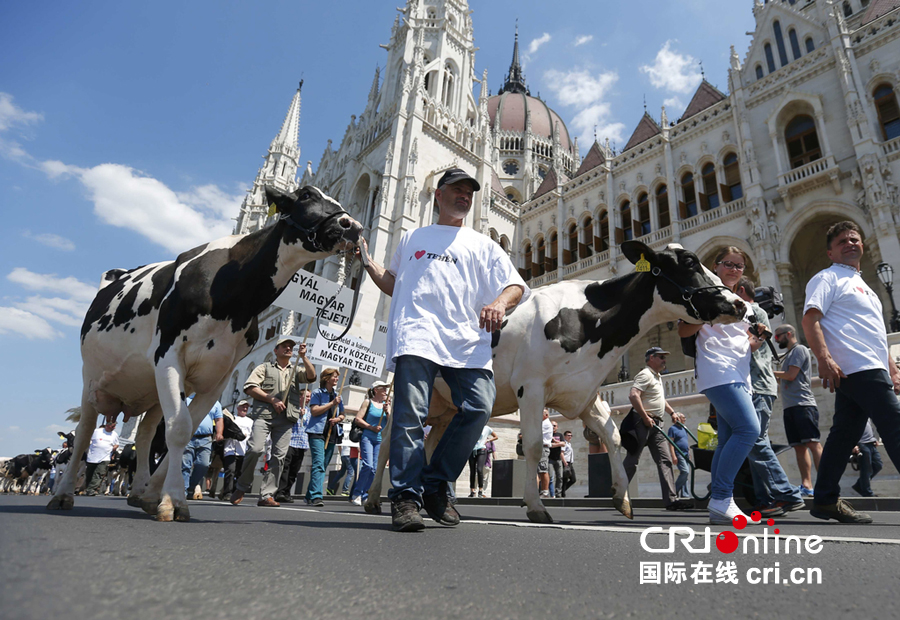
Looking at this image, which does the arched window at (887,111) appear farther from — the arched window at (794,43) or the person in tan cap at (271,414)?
the person in tan cap at (271,414)

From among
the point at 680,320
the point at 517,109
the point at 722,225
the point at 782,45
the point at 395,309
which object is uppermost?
the point at 517,109

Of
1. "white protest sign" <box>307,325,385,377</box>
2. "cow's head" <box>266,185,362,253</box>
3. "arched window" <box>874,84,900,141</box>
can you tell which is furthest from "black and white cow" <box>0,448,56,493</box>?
"arched window" <box>874,84,900,141</box>

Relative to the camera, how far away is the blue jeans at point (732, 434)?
346 cm

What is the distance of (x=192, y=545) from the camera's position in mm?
1494

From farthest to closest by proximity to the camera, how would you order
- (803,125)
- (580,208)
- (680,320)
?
(580,208) → (803,125) → (680,320)

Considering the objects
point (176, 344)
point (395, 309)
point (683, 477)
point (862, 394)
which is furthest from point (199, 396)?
point (683, 477)

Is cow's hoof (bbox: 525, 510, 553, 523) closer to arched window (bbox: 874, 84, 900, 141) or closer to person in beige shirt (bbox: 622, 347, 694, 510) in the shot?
person in beige shirt (bbox: 622, 347, 694, 510)

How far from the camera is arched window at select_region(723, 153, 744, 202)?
68.5 ft

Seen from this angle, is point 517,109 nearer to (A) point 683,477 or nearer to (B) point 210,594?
(A) point 683,477

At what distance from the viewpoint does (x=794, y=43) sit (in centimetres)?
2034

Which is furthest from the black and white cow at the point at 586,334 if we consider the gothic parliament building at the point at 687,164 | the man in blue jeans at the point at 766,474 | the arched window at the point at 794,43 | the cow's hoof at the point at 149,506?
the arched window at the point at 794,43

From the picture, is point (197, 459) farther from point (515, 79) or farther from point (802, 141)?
point (515, 79)

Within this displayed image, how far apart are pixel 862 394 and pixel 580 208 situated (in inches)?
963

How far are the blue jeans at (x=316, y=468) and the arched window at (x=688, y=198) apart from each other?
19.9m
